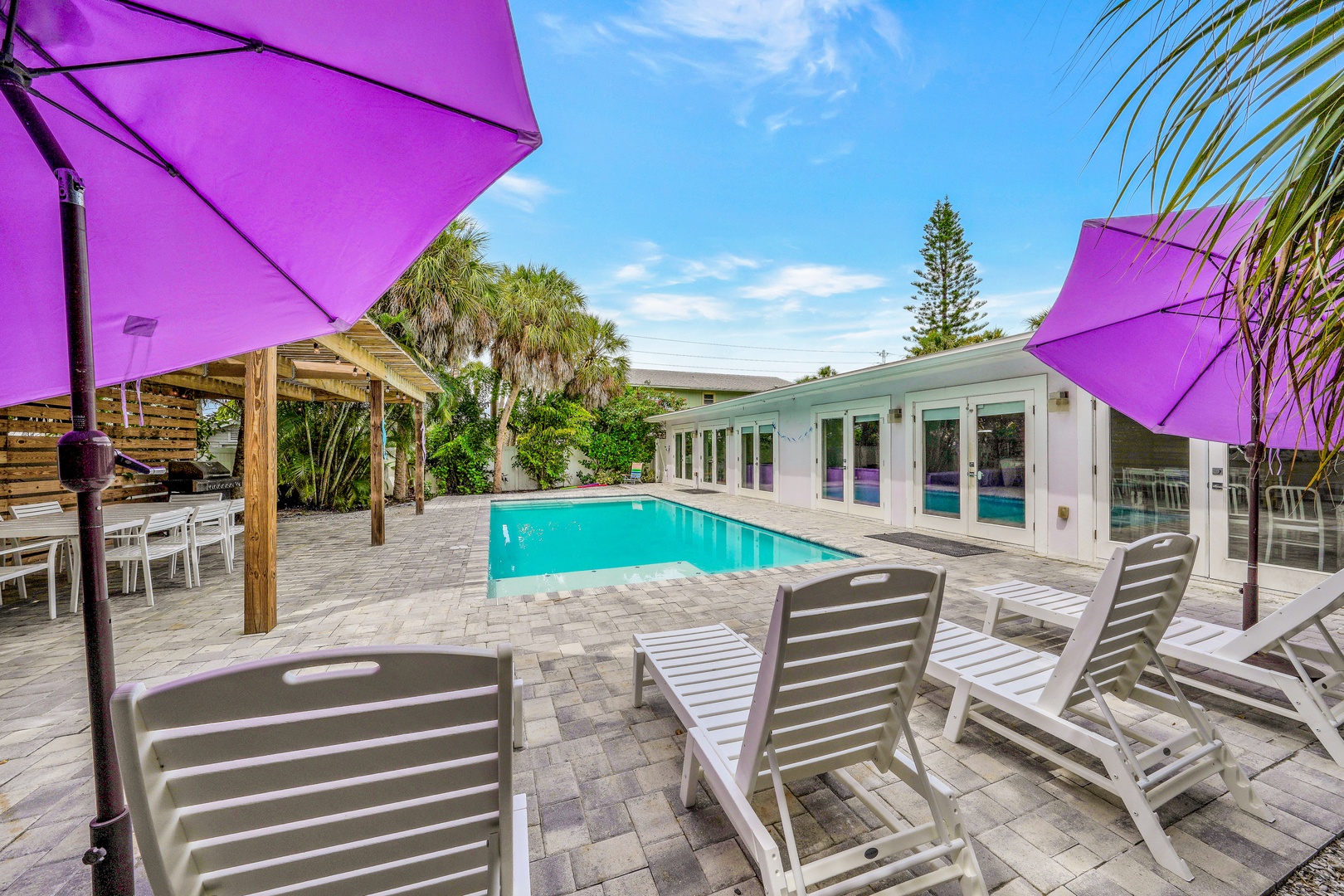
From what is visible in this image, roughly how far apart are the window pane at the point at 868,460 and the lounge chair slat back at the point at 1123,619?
292 inches

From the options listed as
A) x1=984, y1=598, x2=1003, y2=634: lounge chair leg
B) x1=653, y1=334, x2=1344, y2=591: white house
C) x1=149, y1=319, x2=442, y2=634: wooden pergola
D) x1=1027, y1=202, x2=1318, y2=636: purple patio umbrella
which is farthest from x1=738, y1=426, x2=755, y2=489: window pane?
x1=1027, y1=202, x2=1318, y2=636: purple patio umbrella

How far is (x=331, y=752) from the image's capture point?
0.94 m

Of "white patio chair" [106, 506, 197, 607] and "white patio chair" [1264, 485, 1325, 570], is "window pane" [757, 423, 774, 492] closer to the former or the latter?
"white patio chair" [1264, 485, 1325, 570]

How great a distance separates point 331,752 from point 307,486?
12766 mm

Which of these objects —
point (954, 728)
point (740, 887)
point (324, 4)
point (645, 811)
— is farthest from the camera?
→ point (954, 728)

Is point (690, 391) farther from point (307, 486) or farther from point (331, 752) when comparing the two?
point (331, 752)

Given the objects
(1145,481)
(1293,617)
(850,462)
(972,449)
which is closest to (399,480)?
(850,462)

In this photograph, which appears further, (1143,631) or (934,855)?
(1143,631)

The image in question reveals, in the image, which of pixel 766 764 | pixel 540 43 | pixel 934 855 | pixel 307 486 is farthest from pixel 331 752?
pixel 307 486

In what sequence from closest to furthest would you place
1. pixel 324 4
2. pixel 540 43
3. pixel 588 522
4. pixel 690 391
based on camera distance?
pixel 324 4, pixel 540 43, pixel 588 522, pixel 690 391

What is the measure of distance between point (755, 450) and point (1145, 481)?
8.57 m

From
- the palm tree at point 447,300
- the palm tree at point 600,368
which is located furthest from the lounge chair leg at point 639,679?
the palm tree at point 600,368

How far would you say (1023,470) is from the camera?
22.4 ft

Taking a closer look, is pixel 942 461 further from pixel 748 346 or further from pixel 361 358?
pixel 748 346
